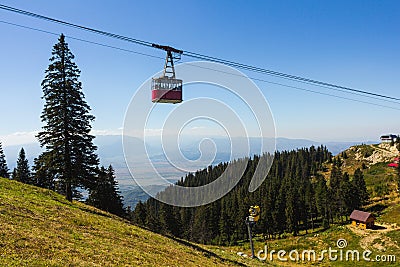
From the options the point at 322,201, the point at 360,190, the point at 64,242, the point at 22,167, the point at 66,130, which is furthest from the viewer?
the point at 360,190

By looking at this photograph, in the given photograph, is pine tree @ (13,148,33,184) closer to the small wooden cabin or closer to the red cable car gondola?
the red cable car gondola

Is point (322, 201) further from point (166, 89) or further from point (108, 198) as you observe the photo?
point (166, 89)

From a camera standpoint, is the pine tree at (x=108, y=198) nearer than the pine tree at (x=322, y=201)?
Yes

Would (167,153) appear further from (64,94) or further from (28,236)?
(64,94)

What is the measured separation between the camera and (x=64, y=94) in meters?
28.8

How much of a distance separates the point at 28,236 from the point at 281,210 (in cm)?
8497

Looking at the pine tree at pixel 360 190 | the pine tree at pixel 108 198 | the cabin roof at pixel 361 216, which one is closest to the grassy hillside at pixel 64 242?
the pine tree at pixel 108 198

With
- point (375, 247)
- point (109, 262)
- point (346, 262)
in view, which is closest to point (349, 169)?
point (375, 247)

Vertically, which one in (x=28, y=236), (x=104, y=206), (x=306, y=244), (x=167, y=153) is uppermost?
(x=167, y=153)

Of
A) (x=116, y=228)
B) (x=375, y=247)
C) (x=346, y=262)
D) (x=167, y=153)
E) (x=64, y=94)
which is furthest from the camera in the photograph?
(x=375, y=247)

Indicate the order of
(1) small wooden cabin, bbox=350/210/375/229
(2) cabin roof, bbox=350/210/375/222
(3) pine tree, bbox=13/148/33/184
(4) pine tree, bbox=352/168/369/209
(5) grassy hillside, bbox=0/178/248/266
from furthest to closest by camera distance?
(4) pine tree, bbox=352/168/369/209, (3) pine tree, bbox=13/148/33/184, (2) cabin roof, bbox=350/210/375/222, (1) small wooden cabin, bbox=350/210/375/229, (5) grassy hillside, bbox=0/178/248/266

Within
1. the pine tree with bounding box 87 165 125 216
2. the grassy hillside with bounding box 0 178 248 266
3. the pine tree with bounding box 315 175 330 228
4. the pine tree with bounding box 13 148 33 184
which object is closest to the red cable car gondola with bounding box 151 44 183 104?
the grassy hillside with bounding box 0 178 248 266

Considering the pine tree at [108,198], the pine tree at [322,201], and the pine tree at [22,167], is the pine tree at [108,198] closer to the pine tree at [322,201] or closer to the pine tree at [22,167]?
the pine tree at [22,167]

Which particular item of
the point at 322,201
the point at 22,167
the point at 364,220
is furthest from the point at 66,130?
the point at 322,201
